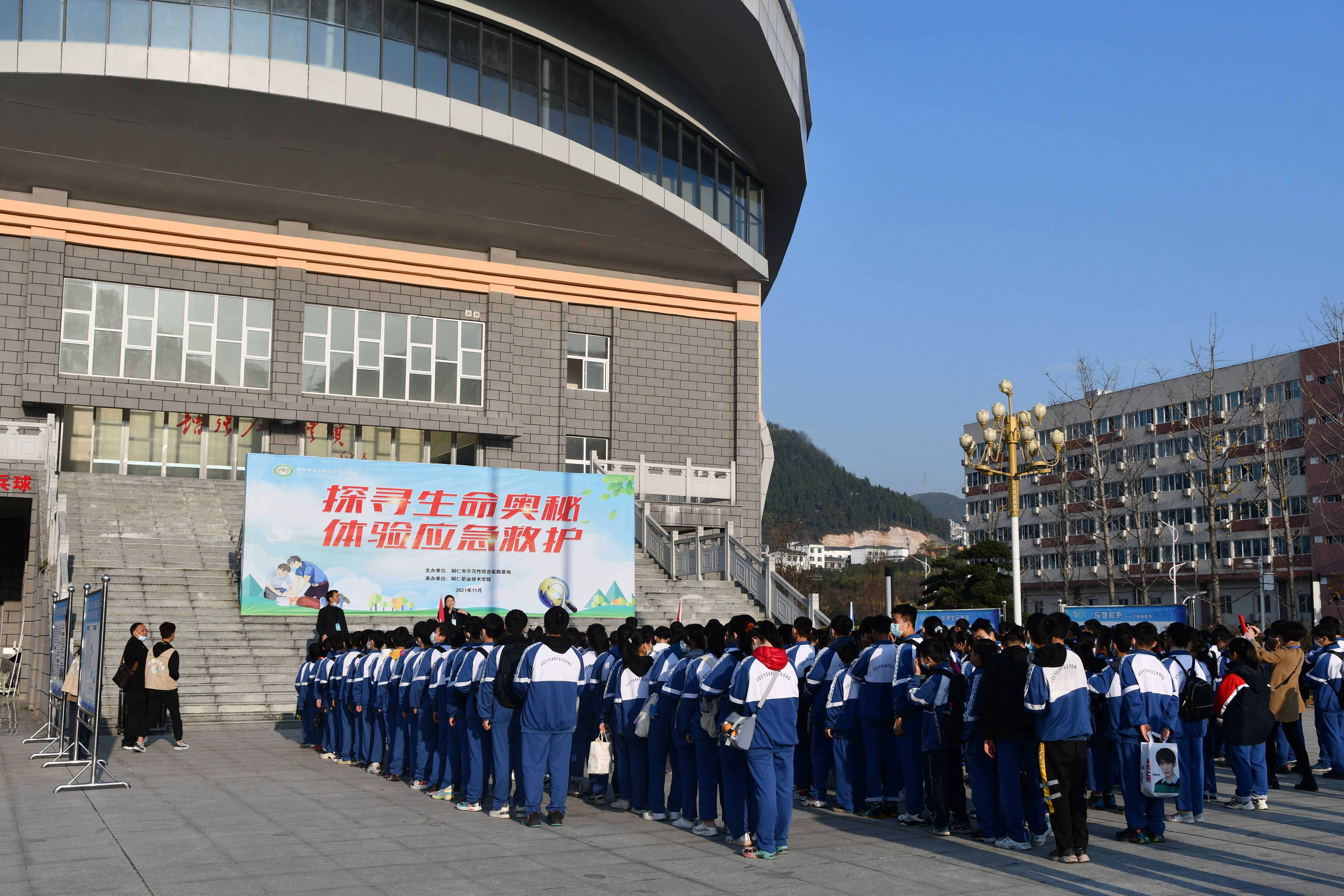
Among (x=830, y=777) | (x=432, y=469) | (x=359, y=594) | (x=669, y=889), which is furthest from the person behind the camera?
(x=432, y=469)

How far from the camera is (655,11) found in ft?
96.9

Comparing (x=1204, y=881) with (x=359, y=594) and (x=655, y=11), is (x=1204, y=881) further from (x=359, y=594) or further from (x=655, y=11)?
(x=655, y=11)

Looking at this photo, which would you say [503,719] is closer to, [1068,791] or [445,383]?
[1068,791]

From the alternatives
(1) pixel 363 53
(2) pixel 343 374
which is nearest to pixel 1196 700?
(1) pixel 363 53

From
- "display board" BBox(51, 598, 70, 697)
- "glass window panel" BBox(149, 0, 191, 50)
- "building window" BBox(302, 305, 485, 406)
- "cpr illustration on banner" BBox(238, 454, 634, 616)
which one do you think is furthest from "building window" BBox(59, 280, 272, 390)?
"display board" BBox(51, 598, 70, 697)

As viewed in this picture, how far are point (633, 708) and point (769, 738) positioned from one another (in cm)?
205

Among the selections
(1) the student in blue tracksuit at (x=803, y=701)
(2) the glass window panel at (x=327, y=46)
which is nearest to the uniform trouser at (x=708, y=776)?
(1) the student in blue tracksuit at (x=803, y=701)

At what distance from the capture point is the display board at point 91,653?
36.8 feet

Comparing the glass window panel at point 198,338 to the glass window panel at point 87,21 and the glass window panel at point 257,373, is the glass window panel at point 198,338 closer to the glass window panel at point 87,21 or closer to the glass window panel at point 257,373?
the glass window panel at point 257,373

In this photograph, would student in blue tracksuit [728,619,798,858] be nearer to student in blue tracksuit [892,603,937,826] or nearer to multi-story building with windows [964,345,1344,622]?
student in blue tracksuit [892,603,937,826]

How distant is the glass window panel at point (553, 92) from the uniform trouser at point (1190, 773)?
2356 centimetres

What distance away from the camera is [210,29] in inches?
994

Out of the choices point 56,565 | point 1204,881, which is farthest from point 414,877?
point 56,565

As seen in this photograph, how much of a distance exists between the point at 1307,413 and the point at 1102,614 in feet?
149
